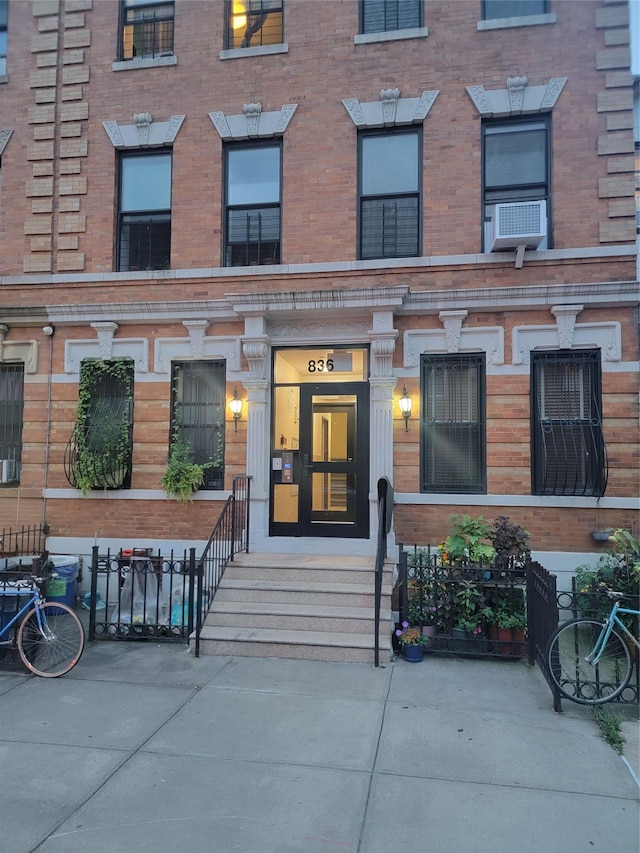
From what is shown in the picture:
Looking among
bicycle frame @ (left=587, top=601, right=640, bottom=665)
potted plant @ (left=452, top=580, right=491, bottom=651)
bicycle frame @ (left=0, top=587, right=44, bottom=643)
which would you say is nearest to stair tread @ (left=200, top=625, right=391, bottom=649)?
potted plant @ (left=452, top=580, right=491, bottom=651)

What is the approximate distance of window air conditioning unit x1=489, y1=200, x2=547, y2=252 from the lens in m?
7.69

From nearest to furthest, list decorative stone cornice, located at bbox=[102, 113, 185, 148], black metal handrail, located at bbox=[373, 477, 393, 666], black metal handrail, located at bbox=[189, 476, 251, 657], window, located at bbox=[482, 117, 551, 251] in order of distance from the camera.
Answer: black metal handrail, located at bbox=[373, 477, 393, 666] < black metal handrail, located at bbox=[189, 476, 251, 657] < window, located at bbox=[482, 117, 551, 251] < decorative stone cornice, located at bbox=[102, 113, 185, 148]

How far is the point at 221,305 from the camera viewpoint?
8508 millimetres

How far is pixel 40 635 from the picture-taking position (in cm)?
584

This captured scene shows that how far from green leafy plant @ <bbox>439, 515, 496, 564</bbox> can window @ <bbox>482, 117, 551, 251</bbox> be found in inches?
155

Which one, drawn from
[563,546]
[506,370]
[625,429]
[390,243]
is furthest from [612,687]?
[390,243]

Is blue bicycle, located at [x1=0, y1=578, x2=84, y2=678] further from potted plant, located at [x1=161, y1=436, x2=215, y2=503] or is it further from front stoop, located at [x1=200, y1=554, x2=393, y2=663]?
potted plant, located at [x1=161, y1=436, x2=215, y2=503]

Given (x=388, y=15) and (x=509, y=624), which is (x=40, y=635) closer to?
(x=509, y=624)

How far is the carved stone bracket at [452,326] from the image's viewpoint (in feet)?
26.5

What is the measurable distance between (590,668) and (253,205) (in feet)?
24.5

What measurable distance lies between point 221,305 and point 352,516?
3597 millimetres

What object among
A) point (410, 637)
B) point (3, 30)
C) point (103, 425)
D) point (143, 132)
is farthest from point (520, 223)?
point (3, 30)

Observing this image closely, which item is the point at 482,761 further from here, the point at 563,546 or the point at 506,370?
the point at 506,370

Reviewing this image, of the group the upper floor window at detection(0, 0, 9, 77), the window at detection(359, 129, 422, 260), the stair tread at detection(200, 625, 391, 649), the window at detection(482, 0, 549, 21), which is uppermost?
the upper floor window at detection(0, 0, 9, 77)
